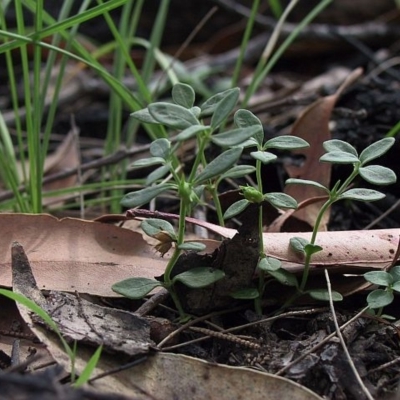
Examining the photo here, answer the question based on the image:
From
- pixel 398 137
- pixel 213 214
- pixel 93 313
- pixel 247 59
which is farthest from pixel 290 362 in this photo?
pixel 247 59

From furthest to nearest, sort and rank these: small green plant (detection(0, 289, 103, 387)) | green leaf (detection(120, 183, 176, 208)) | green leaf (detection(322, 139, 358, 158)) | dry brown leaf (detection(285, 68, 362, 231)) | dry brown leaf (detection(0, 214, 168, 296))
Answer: dry brown leaf (detection(285, 68, 362, 231)), dry brown leaf (detection(0, 214, 168, 296)), green leaf (detection(322, 139, 358, 158)), green leaf (detection(120, 183, 176, 208)), small green plant (detection(0, 289, 103, 387))

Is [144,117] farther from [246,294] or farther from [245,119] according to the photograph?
[246,294]

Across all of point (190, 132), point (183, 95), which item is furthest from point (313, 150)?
point (190, 132)

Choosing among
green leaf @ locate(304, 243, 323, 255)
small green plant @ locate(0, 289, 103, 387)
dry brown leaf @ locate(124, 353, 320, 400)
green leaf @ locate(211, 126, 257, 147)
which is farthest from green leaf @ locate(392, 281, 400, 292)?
small green plant @ locate(0, 289, 103, 387)

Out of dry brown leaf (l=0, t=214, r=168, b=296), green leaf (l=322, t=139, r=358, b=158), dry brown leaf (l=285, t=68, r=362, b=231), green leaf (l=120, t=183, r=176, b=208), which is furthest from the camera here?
dry brown leaf (l=285, t=68, r=362, b=231)

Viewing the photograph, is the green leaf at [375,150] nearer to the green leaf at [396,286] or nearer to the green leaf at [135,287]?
the green leaf at [396,286]

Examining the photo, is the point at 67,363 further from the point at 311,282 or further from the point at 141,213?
the point at 311,282

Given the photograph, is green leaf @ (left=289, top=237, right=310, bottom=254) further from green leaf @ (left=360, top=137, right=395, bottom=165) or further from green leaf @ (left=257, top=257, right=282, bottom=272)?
green leaf @ (left=360, top=137, right=395, bottom=165)
